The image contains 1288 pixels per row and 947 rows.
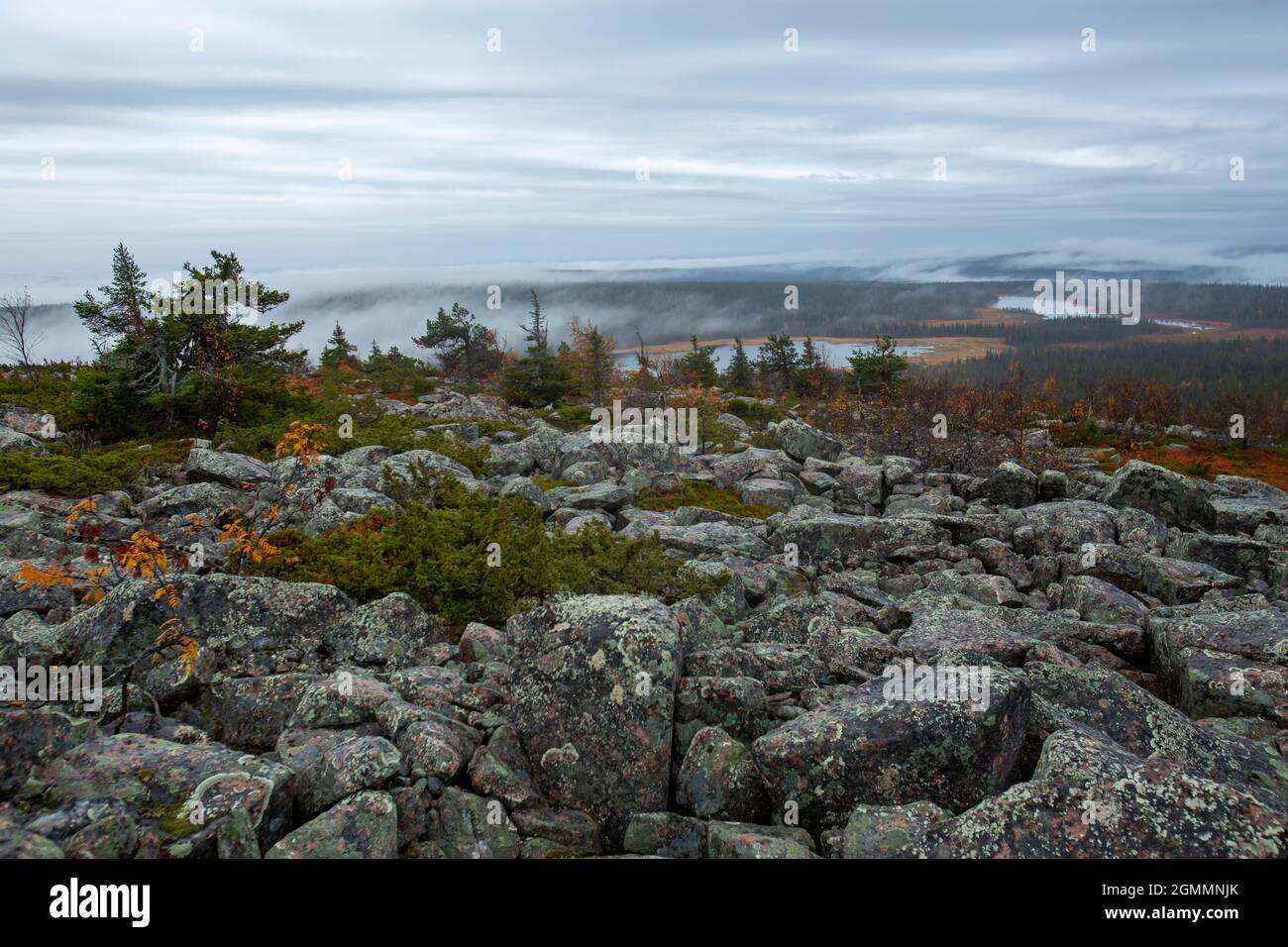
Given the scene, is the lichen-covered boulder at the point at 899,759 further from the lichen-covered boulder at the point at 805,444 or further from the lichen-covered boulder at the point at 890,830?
the lichen-covered boulder at the point at 805,444

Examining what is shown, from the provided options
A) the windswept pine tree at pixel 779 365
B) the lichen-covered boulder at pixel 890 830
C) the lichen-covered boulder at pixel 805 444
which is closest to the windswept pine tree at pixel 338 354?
the windswept pine tree at pixel 779 365

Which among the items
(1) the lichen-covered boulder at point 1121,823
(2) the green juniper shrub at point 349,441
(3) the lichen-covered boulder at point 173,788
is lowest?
(1) the lichen-covered boulder at point 1121,823

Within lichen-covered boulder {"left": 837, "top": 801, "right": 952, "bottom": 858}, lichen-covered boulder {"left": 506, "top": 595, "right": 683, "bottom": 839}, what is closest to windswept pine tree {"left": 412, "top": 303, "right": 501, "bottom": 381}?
lichen-covered boulder {"left": 506, "top": 595, "right": 683, "bottom": 839}

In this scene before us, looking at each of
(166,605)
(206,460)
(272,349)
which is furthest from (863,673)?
(272,349)

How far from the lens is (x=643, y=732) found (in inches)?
264

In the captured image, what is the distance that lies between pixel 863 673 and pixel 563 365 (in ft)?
146

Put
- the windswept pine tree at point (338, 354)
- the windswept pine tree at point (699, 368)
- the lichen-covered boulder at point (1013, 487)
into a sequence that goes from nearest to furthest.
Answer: the lichen-covered boulder at point (1013, 487), the windswept pine tree at point (338, 354), the windswept pine tree at point (699, 368)

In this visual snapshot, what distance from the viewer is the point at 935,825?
5613mm
